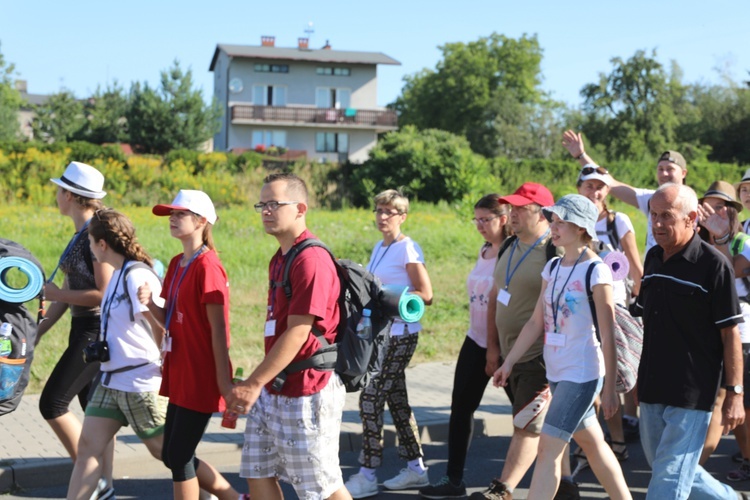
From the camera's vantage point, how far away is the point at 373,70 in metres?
68.9

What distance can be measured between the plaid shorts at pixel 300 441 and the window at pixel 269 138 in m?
61.8

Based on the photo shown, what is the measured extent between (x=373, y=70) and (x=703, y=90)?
26385 mm

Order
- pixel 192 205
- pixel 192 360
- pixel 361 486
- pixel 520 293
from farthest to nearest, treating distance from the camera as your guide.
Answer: pixel 361 486 < pixel 520 293 < pixel 192 205 < pixel 192 360

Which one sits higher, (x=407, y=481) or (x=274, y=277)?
(x=274, y=277)

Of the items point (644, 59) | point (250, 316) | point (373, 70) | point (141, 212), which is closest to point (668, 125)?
point (644, 59)

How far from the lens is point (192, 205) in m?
4.70

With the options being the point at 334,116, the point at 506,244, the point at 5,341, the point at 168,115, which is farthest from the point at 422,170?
the point at 334,116

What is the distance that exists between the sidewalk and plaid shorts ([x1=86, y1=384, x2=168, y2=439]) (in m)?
1.66

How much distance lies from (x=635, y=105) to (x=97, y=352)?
67306 mm

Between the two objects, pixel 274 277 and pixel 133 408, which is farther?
pixel 133 408

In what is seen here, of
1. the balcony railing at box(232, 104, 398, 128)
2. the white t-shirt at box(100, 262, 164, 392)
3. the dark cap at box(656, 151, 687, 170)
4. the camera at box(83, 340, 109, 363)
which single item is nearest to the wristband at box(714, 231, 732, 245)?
the dark cap at box(656, 151, 687, 170)

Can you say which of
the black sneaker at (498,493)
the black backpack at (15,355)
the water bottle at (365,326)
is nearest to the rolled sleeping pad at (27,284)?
the black backpack at (15,355)

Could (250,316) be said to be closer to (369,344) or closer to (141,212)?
(369,344)

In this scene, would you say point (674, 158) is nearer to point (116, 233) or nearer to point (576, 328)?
point (576, 328)
